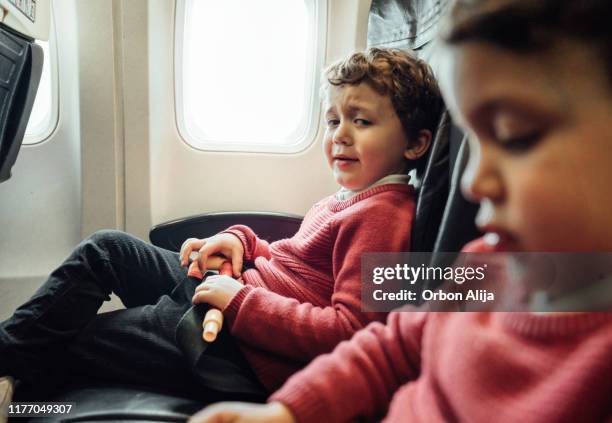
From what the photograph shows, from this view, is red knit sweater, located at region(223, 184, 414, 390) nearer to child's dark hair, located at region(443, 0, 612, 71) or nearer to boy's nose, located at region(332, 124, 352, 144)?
boy's nose, located at region(332, 124, 352, 144)

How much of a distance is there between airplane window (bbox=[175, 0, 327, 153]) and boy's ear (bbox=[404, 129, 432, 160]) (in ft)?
2.44

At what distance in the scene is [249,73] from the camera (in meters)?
1.46

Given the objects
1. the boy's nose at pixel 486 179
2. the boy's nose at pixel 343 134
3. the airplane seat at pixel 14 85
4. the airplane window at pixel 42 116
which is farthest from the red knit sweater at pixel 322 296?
the airplane window at pixel 42 116

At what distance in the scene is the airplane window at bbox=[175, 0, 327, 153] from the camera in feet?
4.52

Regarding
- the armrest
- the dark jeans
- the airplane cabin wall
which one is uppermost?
the airplane cabin wall

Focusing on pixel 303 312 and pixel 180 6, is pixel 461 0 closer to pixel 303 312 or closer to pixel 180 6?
pixel 303 312

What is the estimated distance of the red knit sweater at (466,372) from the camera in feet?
0.94

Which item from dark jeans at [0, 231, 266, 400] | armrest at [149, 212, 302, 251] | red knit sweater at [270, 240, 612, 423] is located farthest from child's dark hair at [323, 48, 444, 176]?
armrest at [149, 212, 302, 251]

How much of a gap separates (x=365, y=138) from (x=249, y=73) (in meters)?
0.86

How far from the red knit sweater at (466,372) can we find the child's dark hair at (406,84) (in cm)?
39

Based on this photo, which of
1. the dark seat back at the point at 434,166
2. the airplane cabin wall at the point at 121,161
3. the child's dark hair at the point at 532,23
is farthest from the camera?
the airplane cabin wall at the point at 121,161

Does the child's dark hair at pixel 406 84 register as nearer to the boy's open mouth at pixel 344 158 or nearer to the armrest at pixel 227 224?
the boy's open mouth at pixel 344 158

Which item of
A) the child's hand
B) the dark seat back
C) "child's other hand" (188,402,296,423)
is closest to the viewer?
"child's other hand" (188,402,296,423)

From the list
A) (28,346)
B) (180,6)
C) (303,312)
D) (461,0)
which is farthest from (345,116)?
(180,6)
